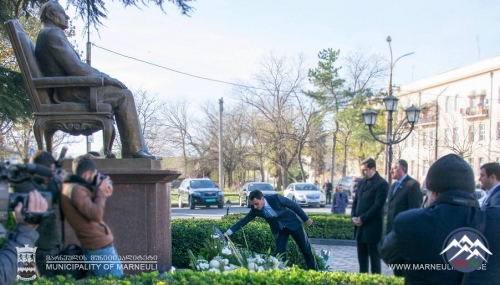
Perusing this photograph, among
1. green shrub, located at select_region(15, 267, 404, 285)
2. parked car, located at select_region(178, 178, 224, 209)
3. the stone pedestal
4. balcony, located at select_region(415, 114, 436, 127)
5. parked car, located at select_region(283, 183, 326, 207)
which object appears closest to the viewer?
green shrub, located at select_region(15, 267, 404, 285)

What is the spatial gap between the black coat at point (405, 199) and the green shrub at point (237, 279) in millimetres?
2120

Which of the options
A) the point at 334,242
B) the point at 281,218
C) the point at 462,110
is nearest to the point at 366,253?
the point at 281,218

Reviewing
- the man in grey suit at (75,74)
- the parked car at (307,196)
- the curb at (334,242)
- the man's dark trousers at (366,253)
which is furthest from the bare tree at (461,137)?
the man in grey suit at (75,74)

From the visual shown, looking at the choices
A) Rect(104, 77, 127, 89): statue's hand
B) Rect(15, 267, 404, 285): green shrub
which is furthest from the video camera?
Rect(104, 77, 127, 89): statue's hand

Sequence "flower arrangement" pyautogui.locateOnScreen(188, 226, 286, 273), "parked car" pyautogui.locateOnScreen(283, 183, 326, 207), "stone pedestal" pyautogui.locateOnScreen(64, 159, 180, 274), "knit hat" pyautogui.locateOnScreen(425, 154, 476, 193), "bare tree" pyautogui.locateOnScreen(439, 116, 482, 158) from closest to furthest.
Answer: "knit hat" pyautogui.locateOnScreen(425, 154, 476, 193)
"stone pedestal" pyautogui.locateOnScreen(64, 159, 180, 274)
"flower arrangement" pyautogui.locateOnScreen(188, 226, 286, 273)
"parked car" pyautogui.locateOnScreen(283, 183, 326, 207)
"bare tree" pyautogui.locateOnScreen(439, 116, 482, 158)

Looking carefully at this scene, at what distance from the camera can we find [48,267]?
3.64m

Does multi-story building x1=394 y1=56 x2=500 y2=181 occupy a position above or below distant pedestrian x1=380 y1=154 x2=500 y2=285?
above

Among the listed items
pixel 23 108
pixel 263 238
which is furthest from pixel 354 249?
pixel 23 108

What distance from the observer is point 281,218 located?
7.31 meters

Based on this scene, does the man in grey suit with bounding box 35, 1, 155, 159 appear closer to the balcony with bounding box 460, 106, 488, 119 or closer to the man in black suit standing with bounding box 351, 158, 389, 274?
the man in black suit standing with bounding box 351, 158, 389, 274

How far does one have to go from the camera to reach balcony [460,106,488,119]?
40.7 m

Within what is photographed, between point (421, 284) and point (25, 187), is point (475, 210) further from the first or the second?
point (25, 187)

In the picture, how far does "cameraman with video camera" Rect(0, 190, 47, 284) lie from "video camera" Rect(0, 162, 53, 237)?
2 centimetres

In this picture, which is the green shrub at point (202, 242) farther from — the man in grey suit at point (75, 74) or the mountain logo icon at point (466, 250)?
the mountain logo icon at point (466, 250)
